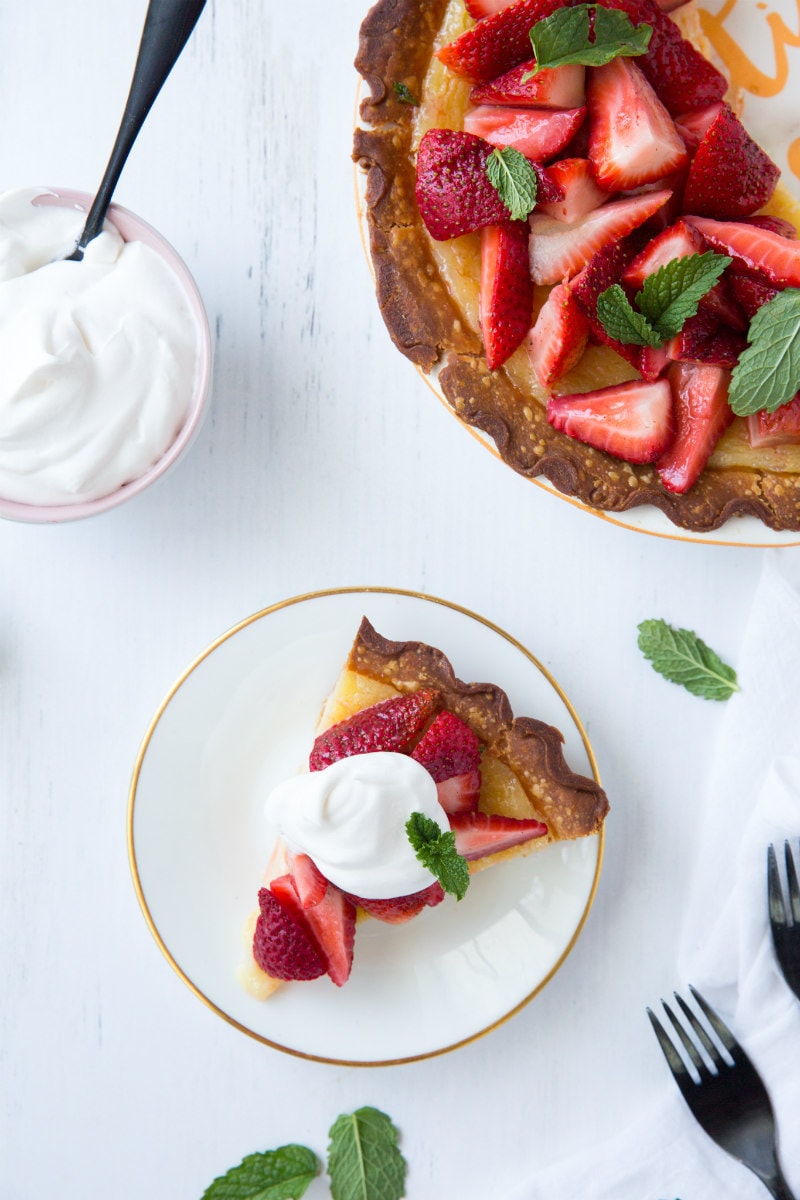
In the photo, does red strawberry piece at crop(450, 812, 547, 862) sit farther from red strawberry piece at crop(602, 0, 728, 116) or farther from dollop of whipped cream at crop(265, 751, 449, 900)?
red strawberry piece at crop(602, 0, 728, 116)

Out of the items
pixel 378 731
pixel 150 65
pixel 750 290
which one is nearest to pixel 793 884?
pixel 378 731

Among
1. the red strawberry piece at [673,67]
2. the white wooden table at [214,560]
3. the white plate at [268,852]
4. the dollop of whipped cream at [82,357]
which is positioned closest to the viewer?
the dollop of whipped cream at [82,357]

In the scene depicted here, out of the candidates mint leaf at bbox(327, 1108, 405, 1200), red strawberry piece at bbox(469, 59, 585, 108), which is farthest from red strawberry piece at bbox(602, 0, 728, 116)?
mint leaf at bbox(327, 1108, 405, 1200)

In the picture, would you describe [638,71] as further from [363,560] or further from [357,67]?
[363,560]

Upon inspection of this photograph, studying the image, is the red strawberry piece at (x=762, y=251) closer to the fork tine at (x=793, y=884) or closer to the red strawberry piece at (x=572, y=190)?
the red strawberry piece at (x=572, y=190)

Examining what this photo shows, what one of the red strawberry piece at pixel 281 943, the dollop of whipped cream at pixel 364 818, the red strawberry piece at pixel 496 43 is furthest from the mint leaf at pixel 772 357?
the red strawberry piece at pixel 281 943

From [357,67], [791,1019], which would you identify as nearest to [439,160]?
[357,67]
